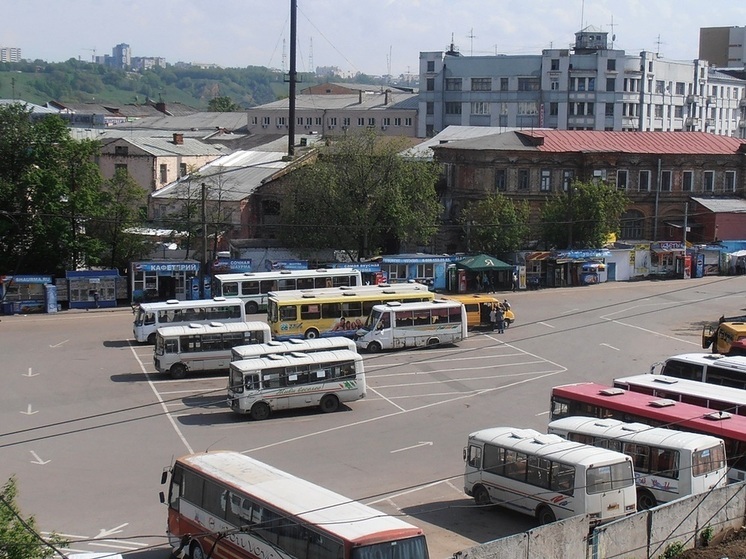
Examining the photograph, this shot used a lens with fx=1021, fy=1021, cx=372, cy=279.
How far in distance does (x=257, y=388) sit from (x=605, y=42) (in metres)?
80.4

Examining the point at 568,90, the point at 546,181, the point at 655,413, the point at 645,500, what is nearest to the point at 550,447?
the point at 645,500

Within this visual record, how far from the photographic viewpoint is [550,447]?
721 inches

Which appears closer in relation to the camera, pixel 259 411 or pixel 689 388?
pixel 689 388

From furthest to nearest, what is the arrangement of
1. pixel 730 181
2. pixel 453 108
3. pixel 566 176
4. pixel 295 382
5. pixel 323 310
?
pixel 453 108 → pixel 730 181 → pixel 566 176 → pixel 323 310 → pixel 295 382

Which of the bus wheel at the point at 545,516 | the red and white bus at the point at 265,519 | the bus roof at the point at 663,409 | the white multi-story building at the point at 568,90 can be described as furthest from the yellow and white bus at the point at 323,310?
the white multi-story building at the point at 568,90

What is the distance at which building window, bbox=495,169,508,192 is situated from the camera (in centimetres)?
5744

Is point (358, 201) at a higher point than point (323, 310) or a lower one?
higher

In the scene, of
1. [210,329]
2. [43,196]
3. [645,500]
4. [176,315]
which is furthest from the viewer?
[43,196]

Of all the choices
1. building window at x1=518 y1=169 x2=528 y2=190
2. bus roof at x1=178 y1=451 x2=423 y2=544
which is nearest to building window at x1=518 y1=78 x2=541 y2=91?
building window at x1=518 y1=169 x2=528 y2=190

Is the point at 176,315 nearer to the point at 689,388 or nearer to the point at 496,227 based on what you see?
the point at 689,388

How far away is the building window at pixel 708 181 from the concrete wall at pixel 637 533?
1762 inches

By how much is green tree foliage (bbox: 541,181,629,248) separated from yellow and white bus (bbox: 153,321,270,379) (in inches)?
955

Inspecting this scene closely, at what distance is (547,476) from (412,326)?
17.8 metres

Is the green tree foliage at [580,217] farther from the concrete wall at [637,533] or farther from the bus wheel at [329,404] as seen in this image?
the concrete wall at [637,533]
